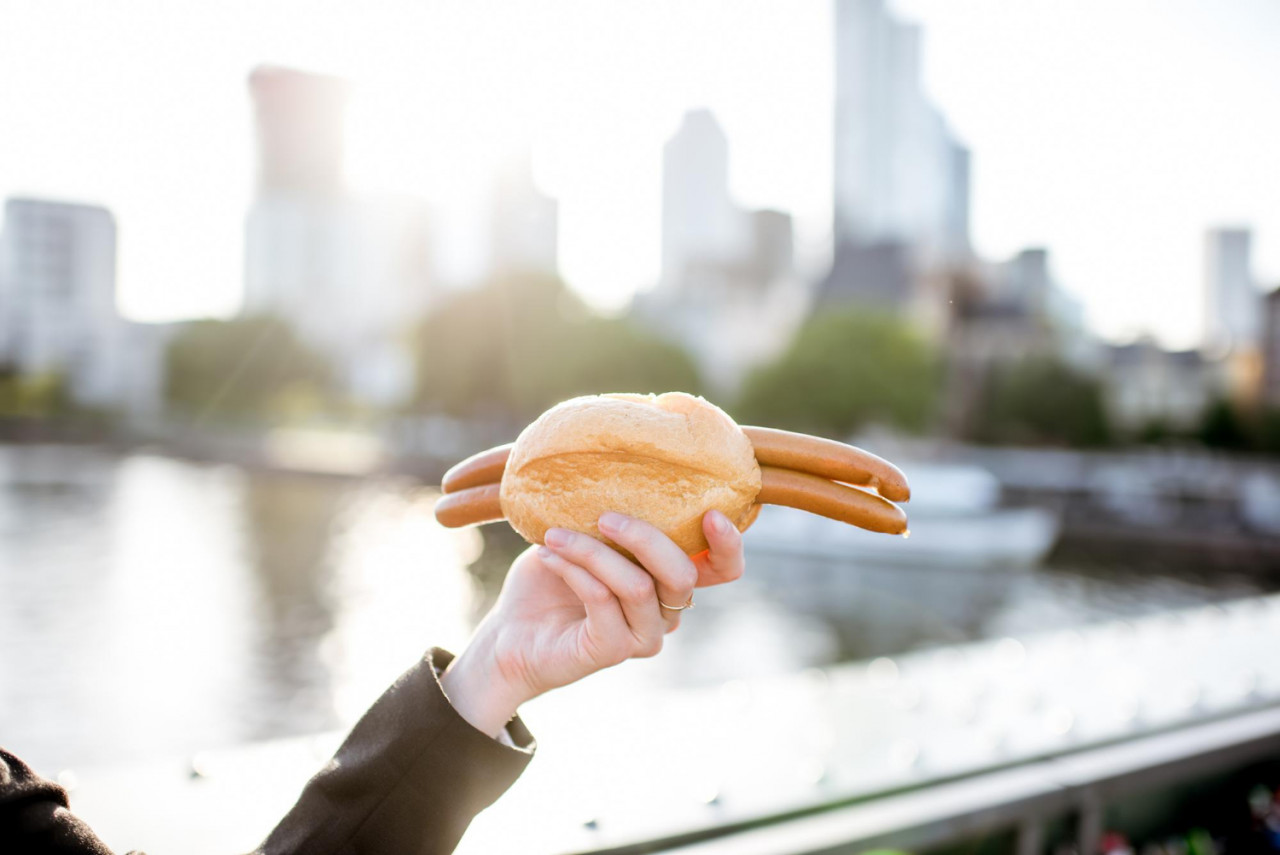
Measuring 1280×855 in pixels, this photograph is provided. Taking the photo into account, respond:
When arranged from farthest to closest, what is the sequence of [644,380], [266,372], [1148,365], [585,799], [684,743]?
[1148,365]
[266,372]
[644,380]
[684,743]
[585,799]

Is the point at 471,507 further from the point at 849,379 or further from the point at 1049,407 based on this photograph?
the point at 1049,407

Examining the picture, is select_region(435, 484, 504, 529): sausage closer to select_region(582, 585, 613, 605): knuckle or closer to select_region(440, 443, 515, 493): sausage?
select_region(440, 443, 515, 493): sausage

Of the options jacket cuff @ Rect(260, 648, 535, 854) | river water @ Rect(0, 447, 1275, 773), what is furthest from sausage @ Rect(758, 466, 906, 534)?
river water @ Rect(0, 447, 1275, 773)

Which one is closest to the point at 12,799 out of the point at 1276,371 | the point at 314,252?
the point at 1276,371

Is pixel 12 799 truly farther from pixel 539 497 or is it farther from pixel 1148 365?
pixel 1148 365

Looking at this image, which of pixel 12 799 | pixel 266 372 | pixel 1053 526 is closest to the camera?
pixel 12 799

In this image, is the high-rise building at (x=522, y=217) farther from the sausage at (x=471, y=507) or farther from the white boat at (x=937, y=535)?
the sausage at (x=471, y=507)
